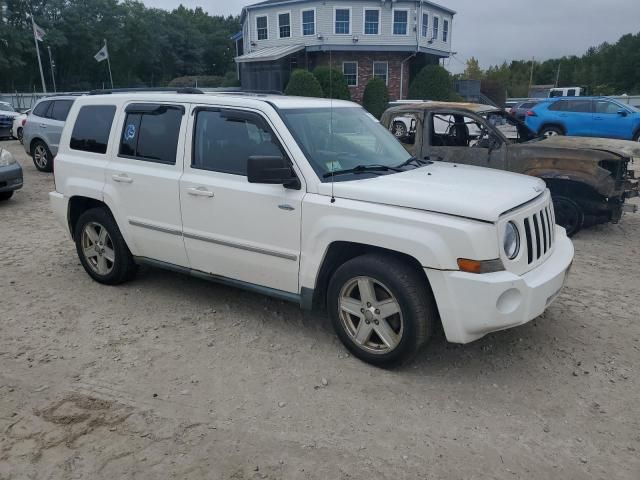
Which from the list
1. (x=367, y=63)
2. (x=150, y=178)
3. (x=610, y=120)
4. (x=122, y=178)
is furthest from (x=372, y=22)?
(x=150, y=178)

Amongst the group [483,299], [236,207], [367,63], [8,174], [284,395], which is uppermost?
[367,63]

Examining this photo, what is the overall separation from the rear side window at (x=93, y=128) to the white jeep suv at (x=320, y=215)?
0.02m

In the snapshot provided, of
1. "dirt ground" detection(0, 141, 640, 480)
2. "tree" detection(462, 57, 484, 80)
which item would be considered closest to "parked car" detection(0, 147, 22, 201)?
"dirt ground" detection(0, 141, 640, 480)

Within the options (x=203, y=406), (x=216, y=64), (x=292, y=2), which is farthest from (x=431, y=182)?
(x=216, y=64)

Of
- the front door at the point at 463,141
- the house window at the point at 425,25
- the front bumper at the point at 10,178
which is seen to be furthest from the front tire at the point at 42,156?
the house window at the point at 425,25

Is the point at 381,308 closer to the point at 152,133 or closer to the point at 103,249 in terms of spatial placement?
the point at 152,133

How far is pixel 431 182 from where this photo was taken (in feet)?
12.9

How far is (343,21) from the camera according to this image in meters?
35.8

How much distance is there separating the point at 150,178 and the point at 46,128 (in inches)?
371

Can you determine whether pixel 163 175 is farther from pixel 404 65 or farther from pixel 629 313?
pixel 404 65

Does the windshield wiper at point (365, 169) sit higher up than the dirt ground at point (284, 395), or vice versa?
the windshield wiper at point (365, 169)

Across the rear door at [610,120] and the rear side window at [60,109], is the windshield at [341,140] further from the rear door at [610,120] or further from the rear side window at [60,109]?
the rear door at [610,120]

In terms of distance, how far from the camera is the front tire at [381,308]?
11.8 ft

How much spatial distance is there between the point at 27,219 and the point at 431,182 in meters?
7.09
